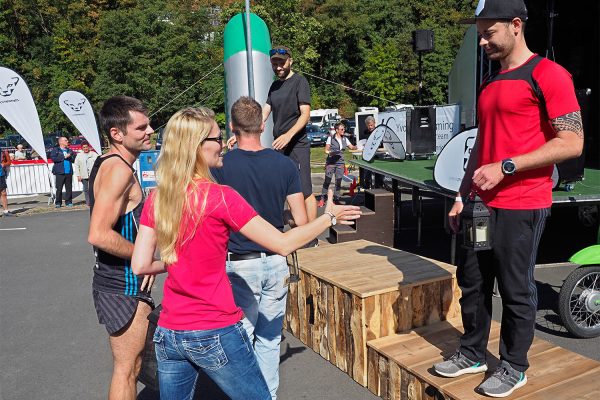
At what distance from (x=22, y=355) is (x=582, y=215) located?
8482 millimetres

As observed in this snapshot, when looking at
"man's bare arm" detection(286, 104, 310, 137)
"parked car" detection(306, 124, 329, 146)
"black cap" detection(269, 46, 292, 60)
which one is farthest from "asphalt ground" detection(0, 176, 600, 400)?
"parked car" detection(306, 124, 329, 146)

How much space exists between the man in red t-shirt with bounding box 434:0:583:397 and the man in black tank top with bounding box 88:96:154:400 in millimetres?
1763

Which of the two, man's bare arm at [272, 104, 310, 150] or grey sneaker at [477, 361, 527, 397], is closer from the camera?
grey sneaker at [477, 361, 527, 397]

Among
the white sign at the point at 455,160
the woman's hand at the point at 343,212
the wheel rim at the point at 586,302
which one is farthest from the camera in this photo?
the white sign at the point at 455,160

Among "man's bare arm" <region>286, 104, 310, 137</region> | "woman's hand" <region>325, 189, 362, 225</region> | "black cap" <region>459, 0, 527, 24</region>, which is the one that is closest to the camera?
"woman's hand" <region>325, 189, 362, 225</region>

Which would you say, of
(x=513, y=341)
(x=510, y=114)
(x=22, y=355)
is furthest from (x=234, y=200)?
(x=22, y=355)

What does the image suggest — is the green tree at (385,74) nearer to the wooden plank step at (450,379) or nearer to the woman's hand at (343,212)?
the wooden plank step at (450,379)

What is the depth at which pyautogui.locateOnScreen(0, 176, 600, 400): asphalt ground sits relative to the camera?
13.3 ft

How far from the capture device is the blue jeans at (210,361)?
2.20m

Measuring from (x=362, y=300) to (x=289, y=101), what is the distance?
200 centimetres

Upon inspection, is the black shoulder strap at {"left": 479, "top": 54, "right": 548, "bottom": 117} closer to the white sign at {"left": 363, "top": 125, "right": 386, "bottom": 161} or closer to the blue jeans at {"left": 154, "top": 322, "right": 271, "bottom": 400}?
the blue jeans at {"left": 154, "top": 322, "right": 271, "bottom": 400}

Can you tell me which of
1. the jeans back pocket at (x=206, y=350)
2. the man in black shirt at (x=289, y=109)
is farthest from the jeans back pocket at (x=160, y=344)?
the man in black shirt at (x=289, y=109)

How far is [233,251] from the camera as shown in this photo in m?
3.08

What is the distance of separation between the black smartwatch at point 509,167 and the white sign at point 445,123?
9.97 meters
